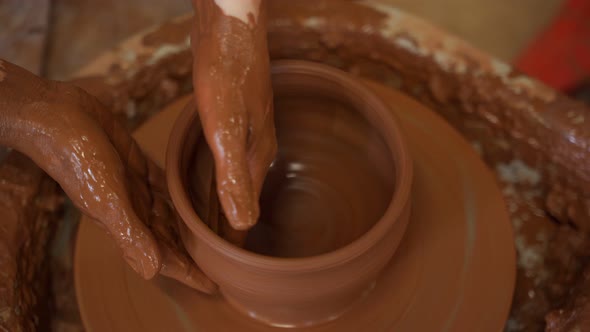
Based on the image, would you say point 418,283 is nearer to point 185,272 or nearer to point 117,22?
point 185,272

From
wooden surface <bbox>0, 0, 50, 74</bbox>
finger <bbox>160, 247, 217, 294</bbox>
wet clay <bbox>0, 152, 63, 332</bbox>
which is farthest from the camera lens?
wooden surface <bbox>0, 0, 50, 74</bbox>

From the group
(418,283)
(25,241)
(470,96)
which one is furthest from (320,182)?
(25,241)

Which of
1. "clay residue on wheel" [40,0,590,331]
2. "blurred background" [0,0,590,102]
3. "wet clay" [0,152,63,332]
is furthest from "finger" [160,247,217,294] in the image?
"blurred background" [0,0,590,102]

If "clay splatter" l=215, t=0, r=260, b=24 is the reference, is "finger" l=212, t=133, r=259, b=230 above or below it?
below

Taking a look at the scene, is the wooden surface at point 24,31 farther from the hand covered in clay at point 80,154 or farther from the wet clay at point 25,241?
the hand covered in clay at point 80,154

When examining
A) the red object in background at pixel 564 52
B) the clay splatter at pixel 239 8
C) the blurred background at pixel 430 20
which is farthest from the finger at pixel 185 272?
the red object in background at pixel 564 52

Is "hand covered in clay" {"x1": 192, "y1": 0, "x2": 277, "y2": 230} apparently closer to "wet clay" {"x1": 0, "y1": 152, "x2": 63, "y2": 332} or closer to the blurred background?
"wet clay" {"x1": 0, "y1": 152, "x2": 63, "y2": 332}

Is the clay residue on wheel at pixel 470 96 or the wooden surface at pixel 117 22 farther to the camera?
the wooden surface at pixel 117 22
